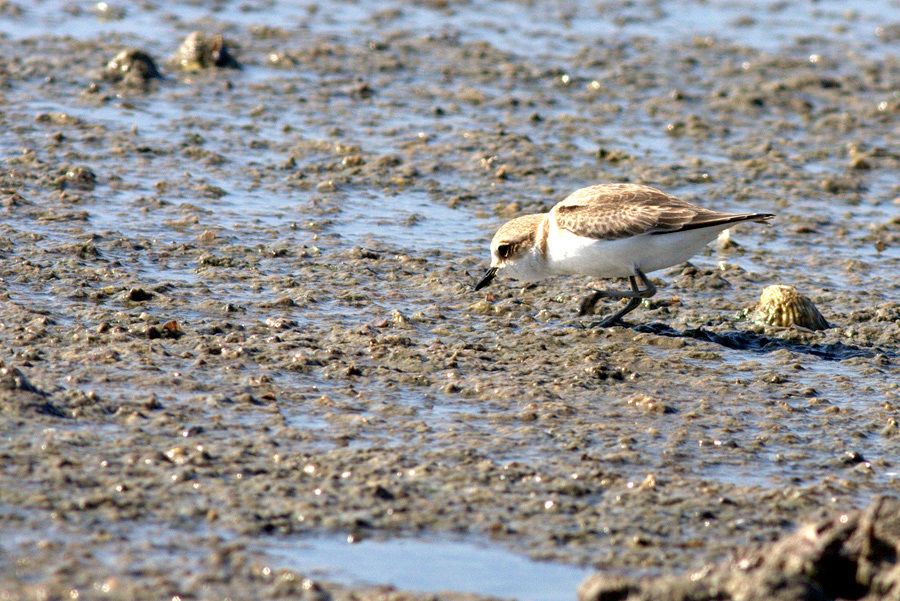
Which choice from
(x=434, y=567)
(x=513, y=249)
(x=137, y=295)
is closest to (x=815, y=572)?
(x=434, y=567)

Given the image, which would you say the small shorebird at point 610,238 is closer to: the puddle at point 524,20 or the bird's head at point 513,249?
the bird's head at point 513,249

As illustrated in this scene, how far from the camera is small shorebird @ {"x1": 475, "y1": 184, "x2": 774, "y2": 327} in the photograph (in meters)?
8.12

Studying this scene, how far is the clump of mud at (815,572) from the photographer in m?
4.77

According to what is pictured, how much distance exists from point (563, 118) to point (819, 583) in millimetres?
8229

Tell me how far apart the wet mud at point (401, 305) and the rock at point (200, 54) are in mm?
30

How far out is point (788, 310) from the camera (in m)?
8.32

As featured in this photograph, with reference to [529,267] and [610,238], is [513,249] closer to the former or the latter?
[529,267]

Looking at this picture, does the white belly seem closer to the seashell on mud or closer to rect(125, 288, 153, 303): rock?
the seashell on mud

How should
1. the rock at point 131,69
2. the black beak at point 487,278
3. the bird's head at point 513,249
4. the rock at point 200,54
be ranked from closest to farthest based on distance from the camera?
the bird's head at point 513,249
the black beak at point 487,278
the rock at point 131,69
the rock at point 200,54

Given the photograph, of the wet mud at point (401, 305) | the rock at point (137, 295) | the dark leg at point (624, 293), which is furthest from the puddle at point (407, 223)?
the rock at point (137, 295)

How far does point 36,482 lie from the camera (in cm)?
569

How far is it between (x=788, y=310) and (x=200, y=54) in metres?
6.96

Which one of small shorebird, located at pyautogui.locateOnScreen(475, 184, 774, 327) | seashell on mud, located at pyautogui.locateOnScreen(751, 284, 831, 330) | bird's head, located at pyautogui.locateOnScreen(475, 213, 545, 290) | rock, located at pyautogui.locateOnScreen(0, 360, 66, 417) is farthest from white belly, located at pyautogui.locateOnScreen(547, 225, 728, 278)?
rock, located at pyautogui.locateOnScreen(0, 360, 66, 417)

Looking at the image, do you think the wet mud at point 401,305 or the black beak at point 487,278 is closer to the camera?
the wet mud at point 401,305
